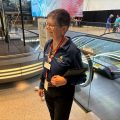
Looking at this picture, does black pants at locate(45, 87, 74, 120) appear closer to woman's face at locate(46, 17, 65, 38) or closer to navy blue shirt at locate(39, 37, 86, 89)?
navy blue shirt at locate(39, 37, 86, 89)

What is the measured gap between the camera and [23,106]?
2898 mm

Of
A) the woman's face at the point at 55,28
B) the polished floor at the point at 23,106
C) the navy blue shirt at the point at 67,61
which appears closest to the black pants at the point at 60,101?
the navy blue shirt at the point at 67,61

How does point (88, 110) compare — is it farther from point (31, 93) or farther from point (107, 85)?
point (107, 85)

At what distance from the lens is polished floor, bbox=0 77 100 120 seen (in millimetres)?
2619

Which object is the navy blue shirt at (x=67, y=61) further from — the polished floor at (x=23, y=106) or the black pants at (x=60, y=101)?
the polished floor at (x=23, y=106)

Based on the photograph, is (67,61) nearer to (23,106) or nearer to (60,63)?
(60,63)

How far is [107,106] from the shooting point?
10.1 ft

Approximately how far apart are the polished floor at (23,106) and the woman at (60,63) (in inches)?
43.9

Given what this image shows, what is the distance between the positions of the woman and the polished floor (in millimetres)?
1114

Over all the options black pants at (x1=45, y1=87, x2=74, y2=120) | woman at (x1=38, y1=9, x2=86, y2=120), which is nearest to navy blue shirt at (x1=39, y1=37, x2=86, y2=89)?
woman at (x1=38, y1=9, x2=86, y2=120)

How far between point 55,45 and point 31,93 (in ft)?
6.92

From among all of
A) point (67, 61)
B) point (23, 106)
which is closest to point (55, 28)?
point (67, 61)

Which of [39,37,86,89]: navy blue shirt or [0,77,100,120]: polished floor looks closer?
[39,37,86,89]: navy blue shirt

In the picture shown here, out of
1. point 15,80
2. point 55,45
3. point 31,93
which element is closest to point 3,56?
point 15,80
